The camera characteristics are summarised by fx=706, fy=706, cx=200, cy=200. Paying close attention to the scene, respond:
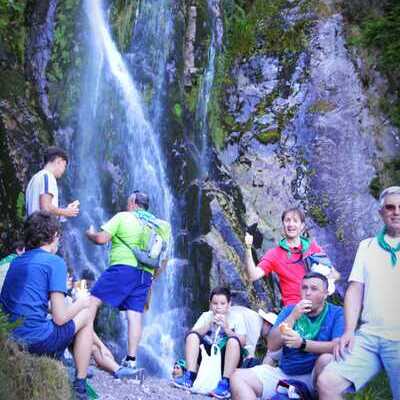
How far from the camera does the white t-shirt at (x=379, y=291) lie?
4.26 m

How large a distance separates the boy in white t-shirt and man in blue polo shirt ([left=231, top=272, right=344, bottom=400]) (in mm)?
1370

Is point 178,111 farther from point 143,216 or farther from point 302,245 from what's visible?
point 302,245

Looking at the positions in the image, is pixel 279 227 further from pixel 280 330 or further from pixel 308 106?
pixel 280 330

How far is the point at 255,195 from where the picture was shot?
503 inches

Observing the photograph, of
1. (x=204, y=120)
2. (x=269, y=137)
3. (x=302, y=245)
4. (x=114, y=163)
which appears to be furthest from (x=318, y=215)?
(x=302, y=245)

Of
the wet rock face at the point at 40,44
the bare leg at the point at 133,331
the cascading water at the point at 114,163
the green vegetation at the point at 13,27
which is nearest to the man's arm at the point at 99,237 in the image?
the bare leg at the point at 133,331

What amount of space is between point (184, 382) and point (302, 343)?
1.94 m

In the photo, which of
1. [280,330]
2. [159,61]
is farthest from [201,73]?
[280,330]

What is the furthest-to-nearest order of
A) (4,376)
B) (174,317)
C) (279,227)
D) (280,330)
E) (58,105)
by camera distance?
(279,227) → (58,105) → (174,317) → (280,330) → (4,376)

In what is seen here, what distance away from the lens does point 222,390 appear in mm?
6355

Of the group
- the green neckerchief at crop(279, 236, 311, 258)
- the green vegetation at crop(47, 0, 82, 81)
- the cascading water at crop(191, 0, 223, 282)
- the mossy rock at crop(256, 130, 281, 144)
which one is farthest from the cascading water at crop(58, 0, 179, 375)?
the green neckerchief at crop(279, 236, 311, 258)

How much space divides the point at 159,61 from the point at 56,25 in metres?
1.92

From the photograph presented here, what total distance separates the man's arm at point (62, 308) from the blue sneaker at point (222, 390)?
1.86 meters

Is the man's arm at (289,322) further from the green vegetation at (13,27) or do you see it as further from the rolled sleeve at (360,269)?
the green vegetation at (13,27)
